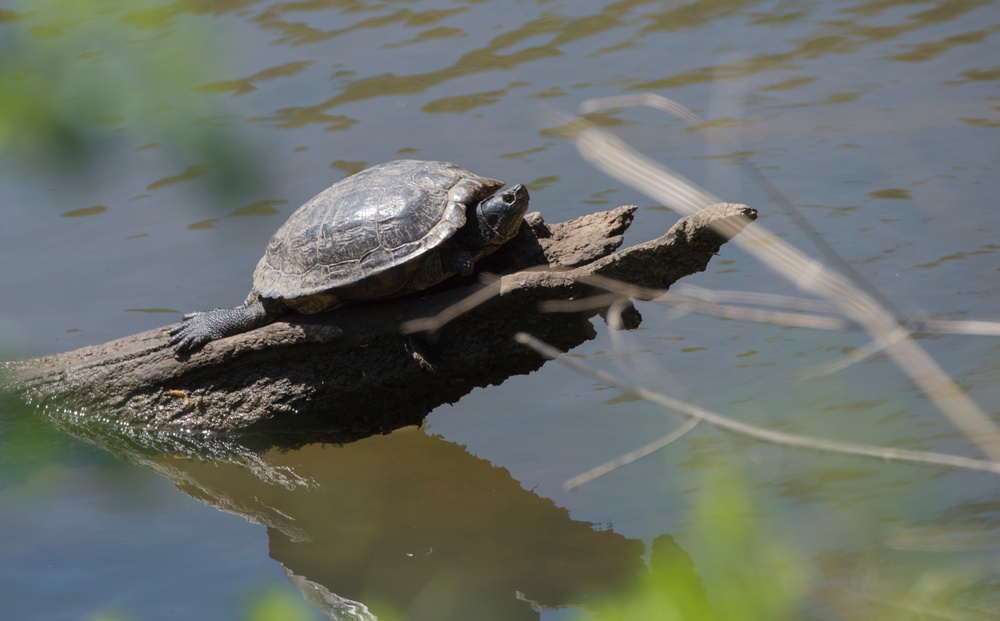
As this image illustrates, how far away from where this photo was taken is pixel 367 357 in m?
4.61

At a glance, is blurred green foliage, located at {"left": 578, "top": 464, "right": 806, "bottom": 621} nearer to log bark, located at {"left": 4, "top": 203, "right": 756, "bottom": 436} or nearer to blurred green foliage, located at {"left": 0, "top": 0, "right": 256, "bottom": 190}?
blurred green foliage, located at {"left": 0, "top": 0, "right": 256, "bottom": 190}

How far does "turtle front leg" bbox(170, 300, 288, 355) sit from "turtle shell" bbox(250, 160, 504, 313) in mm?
96

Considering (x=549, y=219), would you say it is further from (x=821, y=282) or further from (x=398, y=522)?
(x=821, y=282)

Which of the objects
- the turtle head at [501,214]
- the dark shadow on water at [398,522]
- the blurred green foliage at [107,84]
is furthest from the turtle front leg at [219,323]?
the blurred green foliage at [107,84]

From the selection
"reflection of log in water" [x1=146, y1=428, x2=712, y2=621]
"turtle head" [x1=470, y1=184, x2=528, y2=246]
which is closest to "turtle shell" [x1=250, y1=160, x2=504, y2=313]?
"turtle head" [x1=470, y1=184, x2=528, y2=246]

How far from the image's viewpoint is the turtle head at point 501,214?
Result: 4.49 m

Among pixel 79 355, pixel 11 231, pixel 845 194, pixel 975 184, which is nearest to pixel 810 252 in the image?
pixel 845 194

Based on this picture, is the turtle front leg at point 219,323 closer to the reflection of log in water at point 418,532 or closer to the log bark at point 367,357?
the log bark at point 367,357

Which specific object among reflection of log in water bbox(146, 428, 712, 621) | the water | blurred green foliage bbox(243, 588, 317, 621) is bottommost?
reflection of log in water bbox(146, 428, 712, 621)

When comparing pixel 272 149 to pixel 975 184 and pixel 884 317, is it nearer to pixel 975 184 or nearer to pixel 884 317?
pixel 884 317

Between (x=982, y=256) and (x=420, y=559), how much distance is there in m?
3.87

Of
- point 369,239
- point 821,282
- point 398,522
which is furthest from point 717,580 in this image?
point 398,522

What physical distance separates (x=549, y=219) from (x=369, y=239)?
245 centimetres

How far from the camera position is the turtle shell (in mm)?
4473
